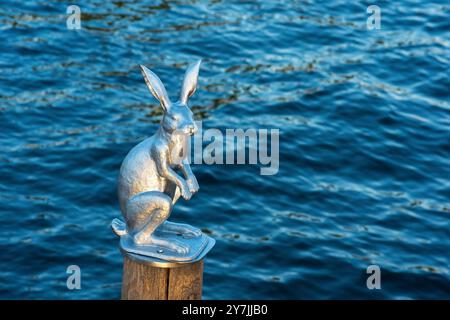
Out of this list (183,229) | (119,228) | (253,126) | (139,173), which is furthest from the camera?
(253,126)

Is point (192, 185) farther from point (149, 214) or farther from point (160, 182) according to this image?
point (149, 214)

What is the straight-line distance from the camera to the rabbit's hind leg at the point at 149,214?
18.4 feet

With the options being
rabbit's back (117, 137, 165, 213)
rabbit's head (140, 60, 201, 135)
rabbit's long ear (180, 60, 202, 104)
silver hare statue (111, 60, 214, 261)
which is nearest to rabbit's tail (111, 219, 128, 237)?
silver hare statue (111, 60, 214, 261)

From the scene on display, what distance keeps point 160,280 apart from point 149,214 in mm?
385

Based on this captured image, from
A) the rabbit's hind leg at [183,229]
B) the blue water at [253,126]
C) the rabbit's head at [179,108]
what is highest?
the blue water at [253,126]

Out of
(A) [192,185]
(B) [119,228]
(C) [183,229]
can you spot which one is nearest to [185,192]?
(A) [192,185]

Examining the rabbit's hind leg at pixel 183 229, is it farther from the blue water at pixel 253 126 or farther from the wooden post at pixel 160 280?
the blue water at pixel 253 126

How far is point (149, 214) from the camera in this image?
18.4 ft

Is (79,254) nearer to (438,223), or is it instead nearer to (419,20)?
(438,223)

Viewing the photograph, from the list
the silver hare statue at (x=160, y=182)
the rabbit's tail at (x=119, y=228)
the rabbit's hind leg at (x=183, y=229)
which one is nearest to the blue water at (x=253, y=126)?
the rabbit's tail at (x=119, y=228)

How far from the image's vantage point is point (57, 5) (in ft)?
47.1

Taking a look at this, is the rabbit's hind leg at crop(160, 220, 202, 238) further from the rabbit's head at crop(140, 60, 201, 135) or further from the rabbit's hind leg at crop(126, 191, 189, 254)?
the rabbit's head at crop(140, 60, 201, 135)

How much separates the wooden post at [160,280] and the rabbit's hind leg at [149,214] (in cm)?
13

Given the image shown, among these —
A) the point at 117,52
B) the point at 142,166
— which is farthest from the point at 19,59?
the point at 142,166
